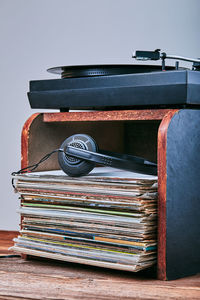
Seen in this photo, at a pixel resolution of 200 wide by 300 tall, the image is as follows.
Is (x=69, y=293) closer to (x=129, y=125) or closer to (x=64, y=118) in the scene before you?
(x=64, y=118)

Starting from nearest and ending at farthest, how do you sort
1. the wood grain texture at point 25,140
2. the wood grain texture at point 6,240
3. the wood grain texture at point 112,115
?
1. the wood grain texture at point 112,115
2. the wood grain texture at point 25,140
3. the wood grain texture at point 6,240

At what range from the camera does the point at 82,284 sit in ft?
3.21

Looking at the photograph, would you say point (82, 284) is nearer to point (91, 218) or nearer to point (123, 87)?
point (91, 218)

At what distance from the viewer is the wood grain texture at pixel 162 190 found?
982 mm

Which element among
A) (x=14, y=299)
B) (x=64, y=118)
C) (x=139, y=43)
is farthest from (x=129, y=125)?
(x=14, y=299)

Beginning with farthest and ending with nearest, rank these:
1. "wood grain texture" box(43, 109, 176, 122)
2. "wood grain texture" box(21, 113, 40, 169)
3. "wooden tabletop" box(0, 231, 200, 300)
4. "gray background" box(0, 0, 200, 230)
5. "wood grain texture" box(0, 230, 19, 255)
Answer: "gray background" box(0, 0, 200, 230) < "wood grain texture" box(0, 230, 19, 255) < "wood grain texture" box(21, 113, 40, 169) < "wood grain texture" box(43, 109, 176, 122) < "wooden tabletop" box(0, 231, 200, 300)

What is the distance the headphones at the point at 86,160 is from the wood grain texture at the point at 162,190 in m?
0.11

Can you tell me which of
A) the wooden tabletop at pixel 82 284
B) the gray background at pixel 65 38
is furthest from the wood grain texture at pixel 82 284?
the gray background at pixel 65 38

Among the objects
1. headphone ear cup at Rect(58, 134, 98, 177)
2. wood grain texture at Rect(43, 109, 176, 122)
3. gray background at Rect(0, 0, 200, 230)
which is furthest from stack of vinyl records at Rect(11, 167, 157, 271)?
gray background at Rect(0, 0, 200, 230)

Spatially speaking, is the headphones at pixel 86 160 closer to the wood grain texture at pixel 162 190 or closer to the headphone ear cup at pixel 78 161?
the headphone ear cup at pixel 78 161

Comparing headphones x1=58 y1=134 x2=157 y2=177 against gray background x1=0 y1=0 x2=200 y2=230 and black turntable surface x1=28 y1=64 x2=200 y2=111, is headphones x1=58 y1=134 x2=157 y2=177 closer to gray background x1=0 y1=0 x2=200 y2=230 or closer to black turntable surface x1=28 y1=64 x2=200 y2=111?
black turntable surface x1=28 y1=64 x2=200 y2=111

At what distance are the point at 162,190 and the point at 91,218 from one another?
17 cm

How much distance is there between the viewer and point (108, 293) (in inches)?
36.5

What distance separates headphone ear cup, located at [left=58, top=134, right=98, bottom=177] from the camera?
1080 mm
